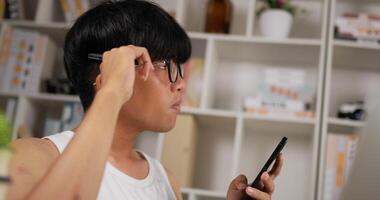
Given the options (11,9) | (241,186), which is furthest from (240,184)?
(11,9)

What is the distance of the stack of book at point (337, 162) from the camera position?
1.83 m

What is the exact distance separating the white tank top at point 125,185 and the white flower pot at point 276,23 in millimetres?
1091

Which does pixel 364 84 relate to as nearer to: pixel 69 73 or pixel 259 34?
pixel 259 34

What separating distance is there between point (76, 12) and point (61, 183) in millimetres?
1718

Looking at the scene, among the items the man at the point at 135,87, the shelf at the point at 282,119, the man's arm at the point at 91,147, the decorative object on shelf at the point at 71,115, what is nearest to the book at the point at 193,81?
the shelf at the point at 282,119

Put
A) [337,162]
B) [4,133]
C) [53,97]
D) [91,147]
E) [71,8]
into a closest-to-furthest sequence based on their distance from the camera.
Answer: [4,133]
[91,147]
[337,162]
[53,97]
[71,8]

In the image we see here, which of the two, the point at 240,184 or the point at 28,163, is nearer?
the point at 28,163

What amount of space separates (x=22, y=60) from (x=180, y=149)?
0.87m

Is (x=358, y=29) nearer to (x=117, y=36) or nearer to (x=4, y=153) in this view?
(x=117, y=36)

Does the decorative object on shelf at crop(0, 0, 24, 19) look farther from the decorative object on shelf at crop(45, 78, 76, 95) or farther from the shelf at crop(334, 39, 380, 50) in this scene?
the shelf at crop(334, 39, 380, 50)

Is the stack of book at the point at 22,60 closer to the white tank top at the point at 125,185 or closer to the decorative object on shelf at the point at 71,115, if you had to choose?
the decorative object on shelf at the point at 71,115

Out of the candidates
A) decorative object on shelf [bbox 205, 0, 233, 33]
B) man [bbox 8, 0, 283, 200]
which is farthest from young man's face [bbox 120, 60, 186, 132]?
decorative object on shelf [bbox 205, 0, 233, 33]

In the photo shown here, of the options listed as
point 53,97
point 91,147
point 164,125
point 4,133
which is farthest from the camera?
point 53,97

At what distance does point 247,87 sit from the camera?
2.29 m
